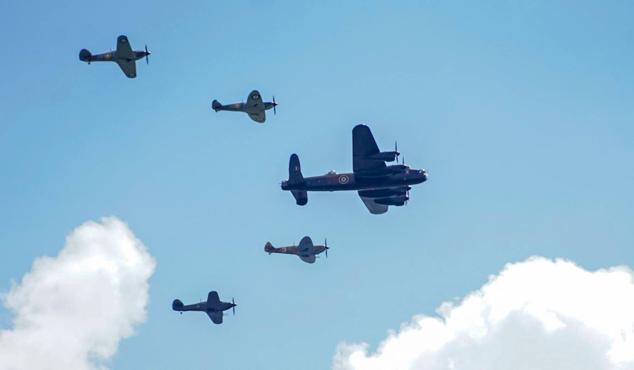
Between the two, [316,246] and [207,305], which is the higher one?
[316,246]

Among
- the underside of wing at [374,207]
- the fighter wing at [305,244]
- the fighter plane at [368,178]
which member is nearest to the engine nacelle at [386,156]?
the fighter plane at [368,178]

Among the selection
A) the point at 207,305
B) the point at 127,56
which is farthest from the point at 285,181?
the point at 207,305

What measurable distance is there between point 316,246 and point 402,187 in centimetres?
3636

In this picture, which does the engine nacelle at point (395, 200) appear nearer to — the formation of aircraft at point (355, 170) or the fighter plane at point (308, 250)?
the formation of aircraft at point (355, 170)

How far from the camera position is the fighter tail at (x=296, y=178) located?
4483 inches

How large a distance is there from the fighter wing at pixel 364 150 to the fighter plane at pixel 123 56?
26.0 meters

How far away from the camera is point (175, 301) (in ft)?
485

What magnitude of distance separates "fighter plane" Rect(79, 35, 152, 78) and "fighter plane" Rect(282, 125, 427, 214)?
73.1ft

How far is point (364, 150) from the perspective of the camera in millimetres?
109250

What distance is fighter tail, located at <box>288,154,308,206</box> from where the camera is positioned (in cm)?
11388

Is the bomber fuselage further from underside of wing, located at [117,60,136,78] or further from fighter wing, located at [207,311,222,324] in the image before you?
fighter wing, located at [207,311,222,324]

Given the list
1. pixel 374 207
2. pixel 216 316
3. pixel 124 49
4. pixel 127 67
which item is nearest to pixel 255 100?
pixel 127 67

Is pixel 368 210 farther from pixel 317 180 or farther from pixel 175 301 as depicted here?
pixel 175 301

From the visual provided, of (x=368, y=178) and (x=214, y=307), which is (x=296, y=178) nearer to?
(x=368, y=178)
